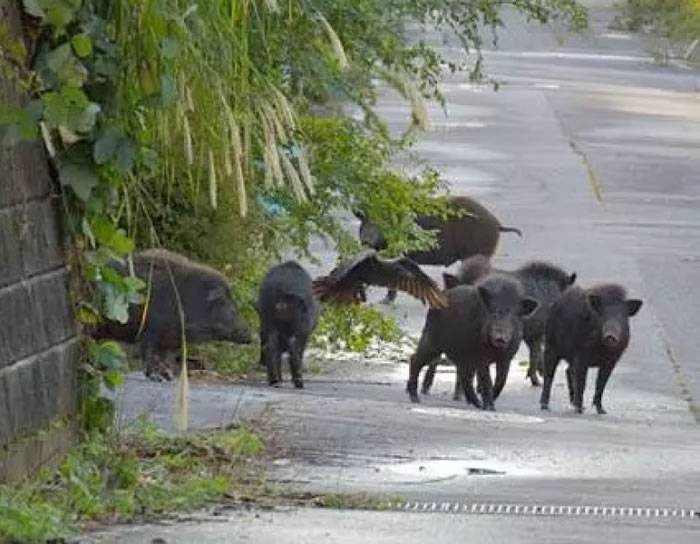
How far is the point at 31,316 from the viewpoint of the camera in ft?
26.5

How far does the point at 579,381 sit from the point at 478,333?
77cm

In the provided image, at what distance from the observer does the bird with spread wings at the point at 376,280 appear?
43.8 ft

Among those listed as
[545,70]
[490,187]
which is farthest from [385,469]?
[545,70]

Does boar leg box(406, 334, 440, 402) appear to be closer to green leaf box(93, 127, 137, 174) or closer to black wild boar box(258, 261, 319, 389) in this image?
black wild boar box(258, 261, 319, 389)

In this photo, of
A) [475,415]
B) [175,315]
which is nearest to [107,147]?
[475,415]

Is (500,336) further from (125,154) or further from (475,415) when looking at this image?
(125,154)

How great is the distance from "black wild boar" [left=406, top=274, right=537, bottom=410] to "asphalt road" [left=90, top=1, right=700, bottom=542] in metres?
0.20

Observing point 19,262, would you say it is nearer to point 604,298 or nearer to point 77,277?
point 77,277

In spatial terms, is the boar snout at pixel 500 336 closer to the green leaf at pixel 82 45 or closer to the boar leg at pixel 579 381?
the boar leg at pixel 579 381

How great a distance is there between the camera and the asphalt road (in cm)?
827

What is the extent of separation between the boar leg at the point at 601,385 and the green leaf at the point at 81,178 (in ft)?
20.9

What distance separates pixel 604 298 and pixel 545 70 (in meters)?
34.8

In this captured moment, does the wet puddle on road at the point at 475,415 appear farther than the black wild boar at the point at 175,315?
No

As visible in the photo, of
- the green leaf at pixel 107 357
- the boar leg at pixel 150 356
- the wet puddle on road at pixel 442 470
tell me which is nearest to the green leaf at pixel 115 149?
the green leaf at pixel 107 357
